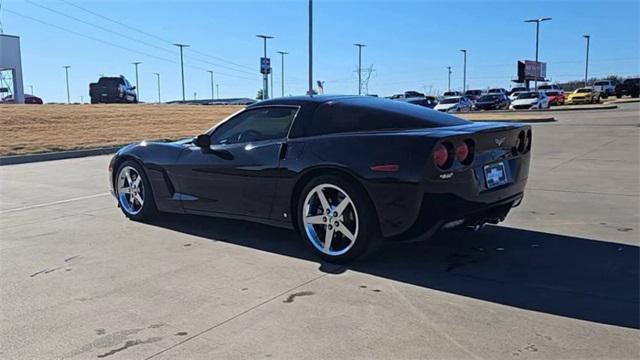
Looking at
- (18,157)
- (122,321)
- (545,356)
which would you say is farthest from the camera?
(18,157)

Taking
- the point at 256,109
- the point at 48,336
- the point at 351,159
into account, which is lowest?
the point at 48,336

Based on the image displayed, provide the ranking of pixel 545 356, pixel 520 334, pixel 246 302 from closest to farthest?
pixel 545 356, pixel 520 334, pixel 246 302

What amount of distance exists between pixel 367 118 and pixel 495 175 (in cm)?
114

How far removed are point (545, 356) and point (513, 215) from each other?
3539 millimetres

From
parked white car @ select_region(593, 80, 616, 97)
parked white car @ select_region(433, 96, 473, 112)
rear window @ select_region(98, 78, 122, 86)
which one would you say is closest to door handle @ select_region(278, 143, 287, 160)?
parked white car @ select_region(433, 96, 473, 112)

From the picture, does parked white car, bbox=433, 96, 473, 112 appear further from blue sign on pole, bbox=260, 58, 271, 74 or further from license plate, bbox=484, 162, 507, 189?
license plate, bbox=484, 162, 507, 189

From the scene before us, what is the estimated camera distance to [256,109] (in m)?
5.45

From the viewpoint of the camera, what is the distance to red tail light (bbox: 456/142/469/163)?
4303mm

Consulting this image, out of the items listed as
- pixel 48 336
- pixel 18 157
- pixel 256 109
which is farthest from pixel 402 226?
pixel 18 157

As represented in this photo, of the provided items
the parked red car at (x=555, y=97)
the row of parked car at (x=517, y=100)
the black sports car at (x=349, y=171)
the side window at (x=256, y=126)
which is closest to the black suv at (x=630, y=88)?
the row of parked car at (x=517, y=100)

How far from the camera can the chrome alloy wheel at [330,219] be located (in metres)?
4.60

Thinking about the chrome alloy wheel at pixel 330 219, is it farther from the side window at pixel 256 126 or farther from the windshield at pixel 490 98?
the windshield at pixel 490 98

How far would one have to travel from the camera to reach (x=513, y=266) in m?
4.55

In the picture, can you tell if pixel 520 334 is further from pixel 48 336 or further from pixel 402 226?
pixel 48 336
